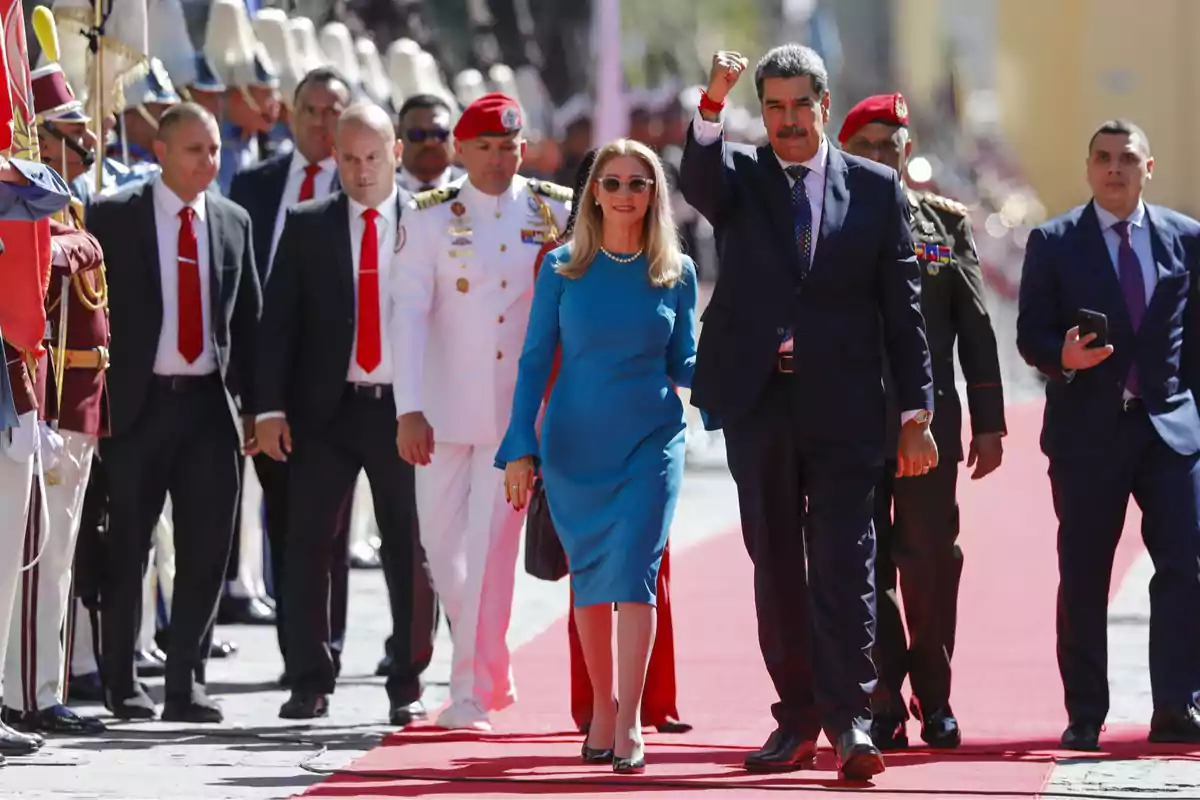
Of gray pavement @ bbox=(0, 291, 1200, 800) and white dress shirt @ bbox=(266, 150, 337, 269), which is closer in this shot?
gray pavement @ bbox=(0, 291, 1200, 800)

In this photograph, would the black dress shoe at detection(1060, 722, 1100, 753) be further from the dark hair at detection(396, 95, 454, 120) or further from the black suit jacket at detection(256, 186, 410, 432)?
the dark hair at detection(396, 95, 454, 120)

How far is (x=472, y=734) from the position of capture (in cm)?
1072

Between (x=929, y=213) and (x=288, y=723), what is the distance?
2.82 m

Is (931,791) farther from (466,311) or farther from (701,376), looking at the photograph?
(466,311)

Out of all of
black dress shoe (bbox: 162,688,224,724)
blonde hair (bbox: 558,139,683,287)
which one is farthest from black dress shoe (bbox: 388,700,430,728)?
blonde hair (bbox: 558,139,683,287)

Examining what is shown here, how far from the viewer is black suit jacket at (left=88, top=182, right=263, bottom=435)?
434 inches

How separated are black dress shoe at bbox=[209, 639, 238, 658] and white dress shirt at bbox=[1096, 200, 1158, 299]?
4.37 metres

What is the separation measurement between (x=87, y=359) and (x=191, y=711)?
129 cm

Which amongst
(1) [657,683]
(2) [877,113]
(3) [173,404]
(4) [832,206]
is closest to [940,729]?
(1) [657,683]

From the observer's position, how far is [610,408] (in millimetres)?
9805

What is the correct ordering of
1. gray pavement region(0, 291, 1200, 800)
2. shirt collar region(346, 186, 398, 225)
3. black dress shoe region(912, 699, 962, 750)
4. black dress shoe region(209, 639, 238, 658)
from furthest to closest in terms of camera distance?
1. black dress shoe region(209, 639, 238, 658)
2. shirt collar region(346, 186, 398, 225)
3. black dress shoe region(912, 699, 962, 750)
4. gray pavement region(0, 291, 1200, 800)

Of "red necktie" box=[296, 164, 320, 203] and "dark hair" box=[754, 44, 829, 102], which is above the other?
"dark hair" box=[754, 44, 829, 102]

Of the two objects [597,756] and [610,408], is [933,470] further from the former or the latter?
[597,756]

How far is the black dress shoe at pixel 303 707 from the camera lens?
36.6ft
